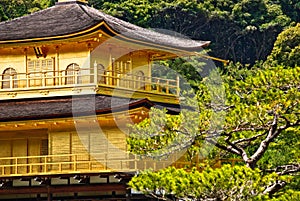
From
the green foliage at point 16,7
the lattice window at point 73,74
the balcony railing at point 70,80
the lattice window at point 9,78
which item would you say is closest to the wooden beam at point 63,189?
the balcony railing at point 70,80

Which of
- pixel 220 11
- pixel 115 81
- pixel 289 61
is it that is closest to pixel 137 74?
pixel 115 81

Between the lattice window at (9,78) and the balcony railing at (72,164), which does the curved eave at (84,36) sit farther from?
the balcony railing at (72,164)

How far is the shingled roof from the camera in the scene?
35531mm

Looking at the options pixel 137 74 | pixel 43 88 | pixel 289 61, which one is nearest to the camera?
pixel 43 88

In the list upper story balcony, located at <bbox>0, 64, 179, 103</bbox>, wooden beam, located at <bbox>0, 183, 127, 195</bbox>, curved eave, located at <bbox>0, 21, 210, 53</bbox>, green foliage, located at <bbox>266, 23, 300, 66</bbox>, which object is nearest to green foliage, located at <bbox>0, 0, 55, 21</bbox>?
green foliage, located at <bbox>266, 23, 300, 66</bbox>

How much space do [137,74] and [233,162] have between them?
15.8 feet

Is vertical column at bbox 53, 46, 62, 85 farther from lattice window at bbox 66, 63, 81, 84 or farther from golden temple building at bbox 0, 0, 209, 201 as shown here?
lattice window at bbox 66, 63, 81, 84

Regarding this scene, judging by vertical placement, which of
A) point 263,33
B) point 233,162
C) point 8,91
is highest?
point 263,33

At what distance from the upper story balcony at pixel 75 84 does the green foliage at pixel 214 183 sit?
28.9 feet

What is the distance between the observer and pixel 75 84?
35438 mm

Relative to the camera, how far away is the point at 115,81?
36.5m

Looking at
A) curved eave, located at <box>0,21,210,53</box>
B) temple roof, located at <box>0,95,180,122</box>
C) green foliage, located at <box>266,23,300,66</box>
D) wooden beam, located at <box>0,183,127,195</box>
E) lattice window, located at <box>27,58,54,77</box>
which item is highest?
green foliage, located at <box>266,23,300,66</box>

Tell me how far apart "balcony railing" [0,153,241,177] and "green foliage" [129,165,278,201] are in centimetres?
428

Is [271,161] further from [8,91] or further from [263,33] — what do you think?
[263,33]
